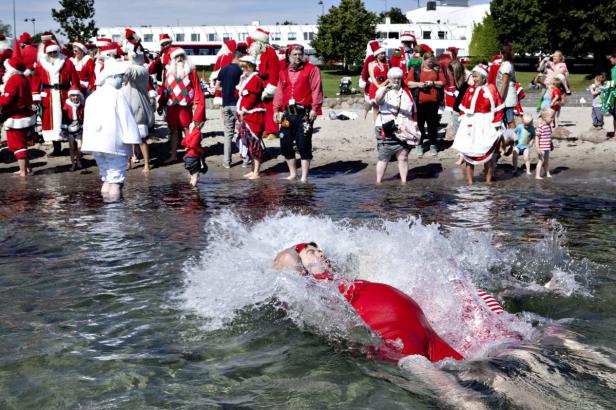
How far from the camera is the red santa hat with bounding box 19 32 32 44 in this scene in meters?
15.4

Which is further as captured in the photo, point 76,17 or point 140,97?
point 76,17

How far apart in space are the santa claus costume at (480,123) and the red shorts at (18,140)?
7.87m

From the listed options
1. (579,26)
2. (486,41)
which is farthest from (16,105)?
(486,41)

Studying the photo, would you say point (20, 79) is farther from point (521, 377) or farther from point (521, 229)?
point (521, 377)

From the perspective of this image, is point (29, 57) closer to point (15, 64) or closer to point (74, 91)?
point (15, 64)

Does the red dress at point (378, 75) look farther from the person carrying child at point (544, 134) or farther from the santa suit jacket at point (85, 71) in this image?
the santa suit jacket at point (85, 71)

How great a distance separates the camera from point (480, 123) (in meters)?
11.9

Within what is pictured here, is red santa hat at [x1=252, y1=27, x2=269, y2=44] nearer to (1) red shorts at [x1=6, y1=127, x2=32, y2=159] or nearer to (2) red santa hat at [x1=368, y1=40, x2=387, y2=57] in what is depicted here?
(2) red santa hat at [x1=368, y1=40, x2=387, y2=57]

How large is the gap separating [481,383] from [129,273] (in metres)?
3.75

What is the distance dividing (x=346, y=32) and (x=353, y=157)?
185 feet

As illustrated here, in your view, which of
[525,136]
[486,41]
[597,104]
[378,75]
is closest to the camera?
[525,136]

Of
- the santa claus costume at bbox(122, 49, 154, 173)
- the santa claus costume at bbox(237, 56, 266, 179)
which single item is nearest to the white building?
the santa claus costume at bbox(122, 49, 154, 173)

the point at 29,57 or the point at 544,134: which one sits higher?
the point at 29,57

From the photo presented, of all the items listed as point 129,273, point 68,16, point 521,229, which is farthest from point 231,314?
point 68,16
